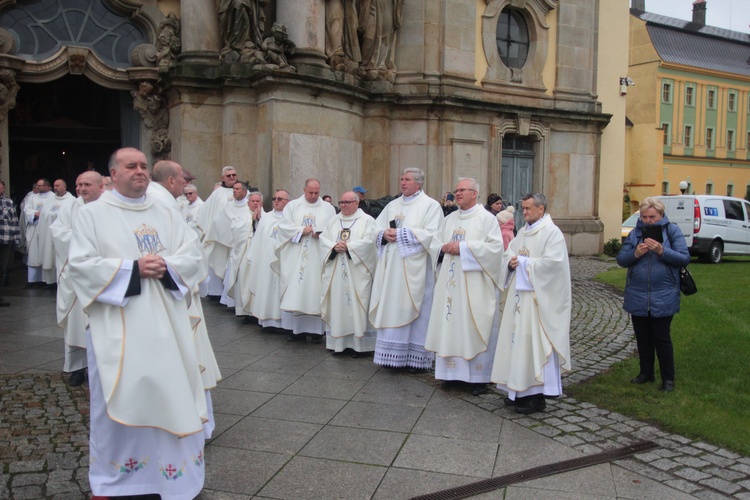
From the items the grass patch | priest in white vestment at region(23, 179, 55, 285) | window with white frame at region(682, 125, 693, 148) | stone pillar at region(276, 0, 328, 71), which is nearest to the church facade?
stone pillar at region(276, 0, 328, 71)

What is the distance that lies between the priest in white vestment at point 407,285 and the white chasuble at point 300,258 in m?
1.36

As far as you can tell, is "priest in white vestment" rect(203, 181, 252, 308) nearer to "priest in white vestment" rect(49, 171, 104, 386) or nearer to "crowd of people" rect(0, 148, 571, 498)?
"crowd of people" rect(0, 148, 571, 498)

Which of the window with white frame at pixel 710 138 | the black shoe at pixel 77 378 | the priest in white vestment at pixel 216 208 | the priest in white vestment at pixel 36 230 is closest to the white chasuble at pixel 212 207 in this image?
the priest in white vestment at pixel 216 208

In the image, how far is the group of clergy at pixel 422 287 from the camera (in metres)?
5.99

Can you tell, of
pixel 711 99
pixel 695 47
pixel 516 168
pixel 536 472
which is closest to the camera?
pixel 536 472

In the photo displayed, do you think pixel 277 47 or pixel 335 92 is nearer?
pixel 277 47

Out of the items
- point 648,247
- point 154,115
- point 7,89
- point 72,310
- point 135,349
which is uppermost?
point 7,89

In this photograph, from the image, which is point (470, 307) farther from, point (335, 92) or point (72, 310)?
point (335, 92)

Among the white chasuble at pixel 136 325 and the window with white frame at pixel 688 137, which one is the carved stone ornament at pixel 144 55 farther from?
the window with white frame at pixel 688 137

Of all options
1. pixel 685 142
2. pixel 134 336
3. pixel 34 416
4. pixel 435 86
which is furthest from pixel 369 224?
pixel 685 142

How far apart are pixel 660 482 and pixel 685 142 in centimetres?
5660

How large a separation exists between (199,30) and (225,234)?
17.3ft

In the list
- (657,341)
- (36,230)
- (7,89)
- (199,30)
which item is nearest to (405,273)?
(657,341)

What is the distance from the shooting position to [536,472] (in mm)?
4691
